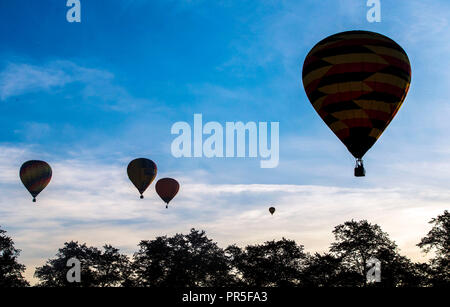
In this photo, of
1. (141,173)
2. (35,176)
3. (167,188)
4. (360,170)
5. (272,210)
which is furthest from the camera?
(272,210)

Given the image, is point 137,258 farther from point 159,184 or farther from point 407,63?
point 407,63

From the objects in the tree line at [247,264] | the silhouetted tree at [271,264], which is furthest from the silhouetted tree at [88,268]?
the silhouetted tree at [271,264]

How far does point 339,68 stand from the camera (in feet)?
106

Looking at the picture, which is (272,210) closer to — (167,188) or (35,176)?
(167,188)

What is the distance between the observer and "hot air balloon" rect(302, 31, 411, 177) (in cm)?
3197

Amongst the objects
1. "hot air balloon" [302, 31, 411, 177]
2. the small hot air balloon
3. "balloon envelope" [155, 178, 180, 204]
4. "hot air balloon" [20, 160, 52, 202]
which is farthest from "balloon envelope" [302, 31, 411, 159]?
the small hot air balloon

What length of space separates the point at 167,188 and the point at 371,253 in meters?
26.6

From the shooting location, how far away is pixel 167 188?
6000 cm

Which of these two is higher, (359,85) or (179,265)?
(359,85)

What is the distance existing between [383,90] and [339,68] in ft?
10.1

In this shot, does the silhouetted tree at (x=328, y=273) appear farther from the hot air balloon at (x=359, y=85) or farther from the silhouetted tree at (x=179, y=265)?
the hot air balloon at (x=359, y=85)

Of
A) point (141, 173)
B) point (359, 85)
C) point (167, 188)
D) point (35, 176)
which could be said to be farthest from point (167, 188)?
point (359, 85)

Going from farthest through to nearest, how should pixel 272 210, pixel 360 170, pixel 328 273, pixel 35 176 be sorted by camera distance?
pixel 272 210
pixel 328 273
pixel 35 176
pixel 360 170

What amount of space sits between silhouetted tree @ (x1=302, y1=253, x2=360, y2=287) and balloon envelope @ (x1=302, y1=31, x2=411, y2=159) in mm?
33713
